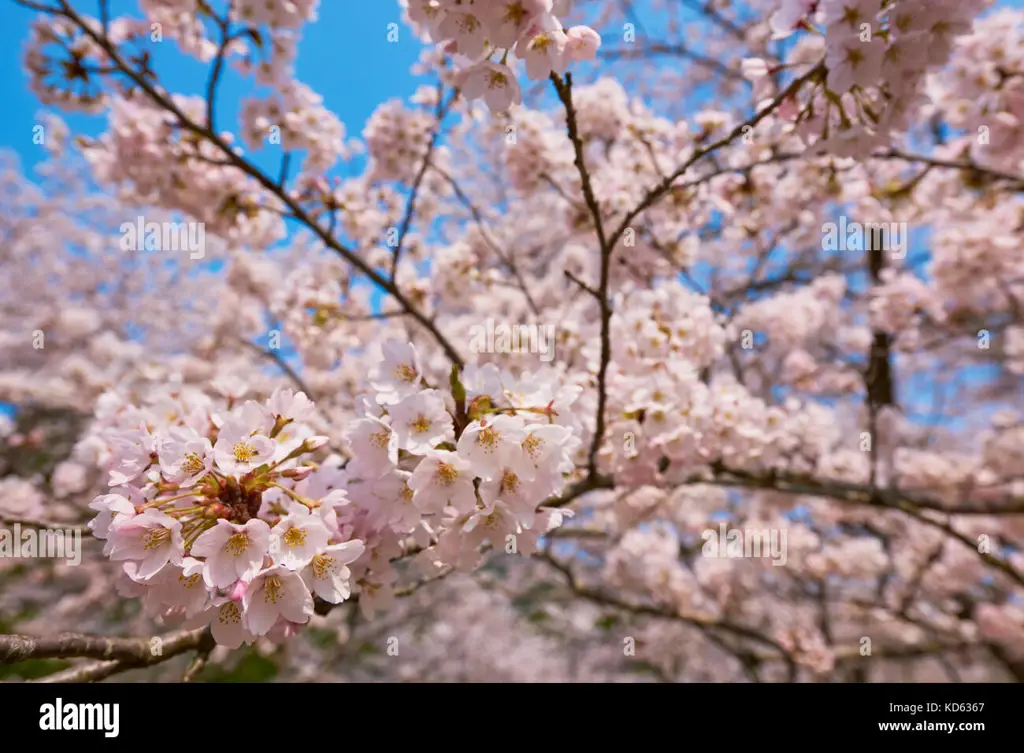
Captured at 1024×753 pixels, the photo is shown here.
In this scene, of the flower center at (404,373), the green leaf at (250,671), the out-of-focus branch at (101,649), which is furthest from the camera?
the green leaf at (250,671)

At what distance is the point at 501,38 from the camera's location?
3.82 feet

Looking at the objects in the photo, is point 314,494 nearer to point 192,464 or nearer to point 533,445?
point 192,464

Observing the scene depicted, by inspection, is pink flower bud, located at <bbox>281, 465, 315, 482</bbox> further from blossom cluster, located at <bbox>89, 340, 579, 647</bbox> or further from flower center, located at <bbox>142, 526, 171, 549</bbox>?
flower center, located at <bbox>142, 526, 171, 549</bbox>

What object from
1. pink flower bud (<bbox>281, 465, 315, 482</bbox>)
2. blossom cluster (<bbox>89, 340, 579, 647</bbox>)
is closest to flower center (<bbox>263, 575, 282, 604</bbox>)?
blossom cluster (<bbox>89, 340, 579, 647</bbox>)

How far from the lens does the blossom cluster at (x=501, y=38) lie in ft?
3.69

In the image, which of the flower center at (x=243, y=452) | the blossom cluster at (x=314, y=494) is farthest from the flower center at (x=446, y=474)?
the flower center at (x=243, y=452)

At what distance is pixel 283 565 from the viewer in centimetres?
97

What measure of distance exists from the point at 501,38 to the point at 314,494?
104 cm

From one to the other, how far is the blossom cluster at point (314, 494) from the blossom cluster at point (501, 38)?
66 cm

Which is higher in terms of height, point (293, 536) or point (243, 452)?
point (243, 452)
